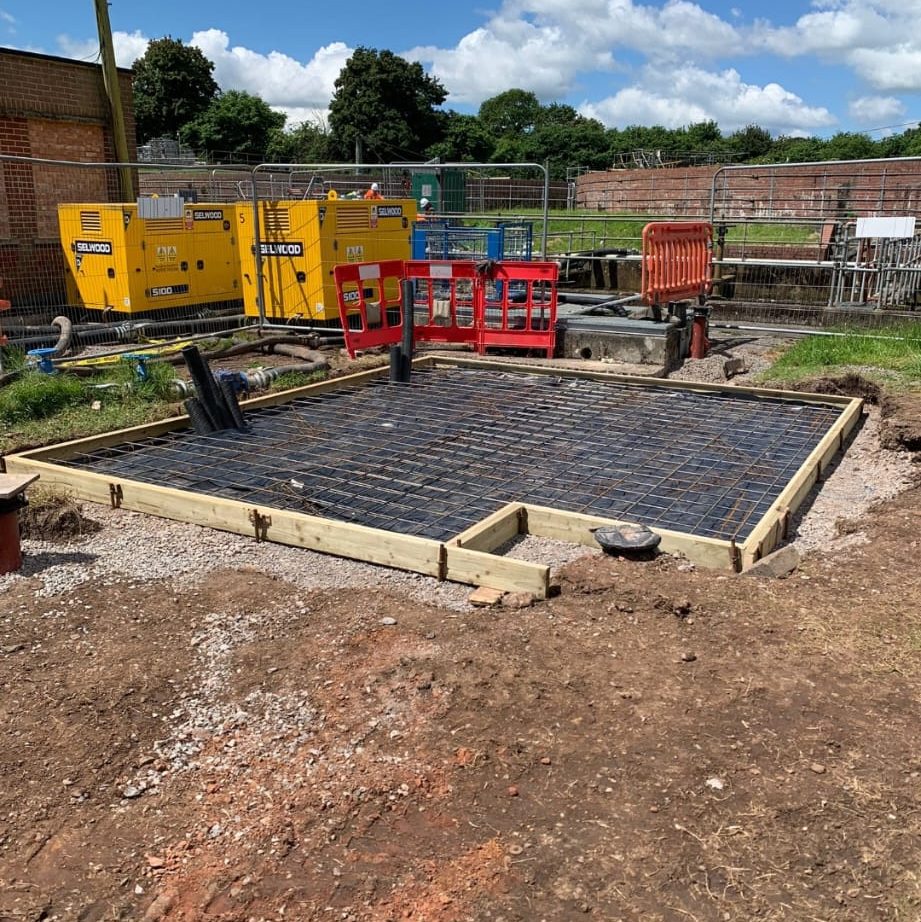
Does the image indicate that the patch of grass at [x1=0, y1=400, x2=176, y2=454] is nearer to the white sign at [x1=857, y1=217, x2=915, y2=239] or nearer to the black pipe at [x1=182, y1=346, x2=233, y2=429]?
the black pipe at [x1=182, y1=346, x2=233, y2=429]

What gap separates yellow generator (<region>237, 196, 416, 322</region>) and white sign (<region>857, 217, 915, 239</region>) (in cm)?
727

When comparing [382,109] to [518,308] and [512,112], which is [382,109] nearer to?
[512,112]

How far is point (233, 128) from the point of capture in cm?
6881

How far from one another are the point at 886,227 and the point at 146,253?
11145mm

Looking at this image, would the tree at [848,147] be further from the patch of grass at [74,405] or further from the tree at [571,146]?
the patch of grass at [74,405]

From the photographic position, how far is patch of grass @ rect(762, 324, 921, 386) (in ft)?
32.1

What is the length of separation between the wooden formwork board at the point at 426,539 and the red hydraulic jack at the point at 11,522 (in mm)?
1059

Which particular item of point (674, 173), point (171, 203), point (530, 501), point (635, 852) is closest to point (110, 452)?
point (530, 501)

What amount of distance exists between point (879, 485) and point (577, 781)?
4592mm

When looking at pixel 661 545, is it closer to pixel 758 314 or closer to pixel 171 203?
pixel 171 203

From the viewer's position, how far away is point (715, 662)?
3.80 m

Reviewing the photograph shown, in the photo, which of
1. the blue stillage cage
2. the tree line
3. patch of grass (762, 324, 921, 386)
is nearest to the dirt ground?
patch of grass (762, 324, 921, 386)

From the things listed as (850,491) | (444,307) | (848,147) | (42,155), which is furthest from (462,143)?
(850,491)

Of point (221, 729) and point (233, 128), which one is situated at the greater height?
point (233, 128)
